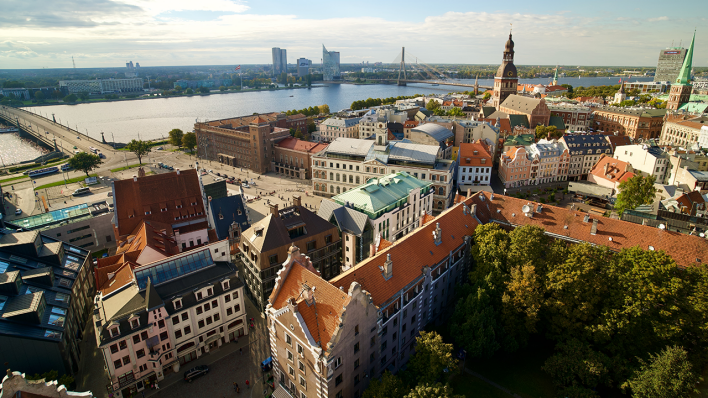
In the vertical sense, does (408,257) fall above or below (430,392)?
above

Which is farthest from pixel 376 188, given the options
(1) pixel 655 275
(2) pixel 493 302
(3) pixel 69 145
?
(3) pixel 69 145

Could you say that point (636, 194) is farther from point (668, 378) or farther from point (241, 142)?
point (241, 142)

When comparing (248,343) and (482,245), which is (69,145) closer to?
(248,343)

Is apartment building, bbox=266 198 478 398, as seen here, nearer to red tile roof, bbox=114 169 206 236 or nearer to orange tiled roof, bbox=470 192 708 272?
orange tiled roof, bbox=470 192 708 272

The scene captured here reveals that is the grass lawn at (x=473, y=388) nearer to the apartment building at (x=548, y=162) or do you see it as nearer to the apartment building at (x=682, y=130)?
the apartment building at (x=548, y=162)

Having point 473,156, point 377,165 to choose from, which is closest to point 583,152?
point 473,156

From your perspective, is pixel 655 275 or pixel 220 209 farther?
pixel 220 209
